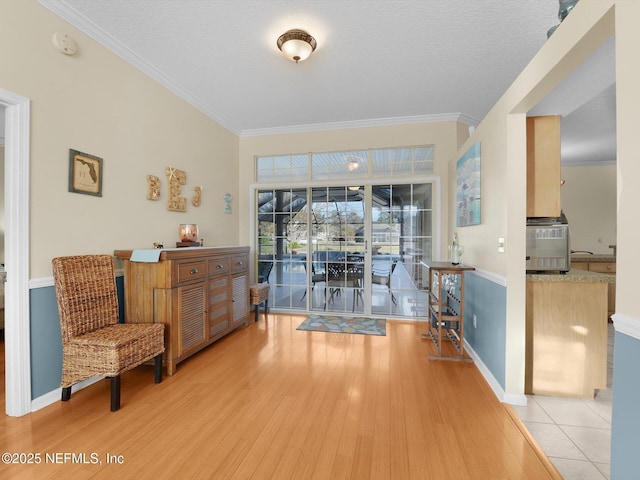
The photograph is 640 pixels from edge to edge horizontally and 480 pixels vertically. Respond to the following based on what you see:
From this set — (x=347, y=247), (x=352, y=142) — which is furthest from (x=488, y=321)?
(x=352, y=142)

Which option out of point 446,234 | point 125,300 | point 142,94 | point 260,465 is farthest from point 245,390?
point 446,234

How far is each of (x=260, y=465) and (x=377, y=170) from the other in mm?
3735

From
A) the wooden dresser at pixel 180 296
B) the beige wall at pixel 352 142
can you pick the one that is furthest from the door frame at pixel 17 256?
the beige wall at pixel 352 142

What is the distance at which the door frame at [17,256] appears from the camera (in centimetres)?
189

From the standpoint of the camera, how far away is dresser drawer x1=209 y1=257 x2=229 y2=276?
308 cm

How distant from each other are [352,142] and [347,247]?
156 cm

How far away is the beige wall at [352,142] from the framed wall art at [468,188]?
69cm

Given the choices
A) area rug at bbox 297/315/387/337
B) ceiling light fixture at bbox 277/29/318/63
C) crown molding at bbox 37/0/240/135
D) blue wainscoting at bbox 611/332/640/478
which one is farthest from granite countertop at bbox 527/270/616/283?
crown molding at bbox 37/0/240/135

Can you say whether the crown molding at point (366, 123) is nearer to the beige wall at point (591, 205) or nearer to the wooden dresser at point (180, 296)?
the wooden dresser at point (180, 296)

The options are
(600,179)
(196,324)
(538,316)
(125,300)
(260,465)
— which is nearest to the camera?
(260,465)

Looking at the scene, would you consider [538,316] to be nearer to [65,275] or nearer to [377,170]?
[377,170]

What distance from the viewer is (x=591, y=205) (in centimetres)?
538

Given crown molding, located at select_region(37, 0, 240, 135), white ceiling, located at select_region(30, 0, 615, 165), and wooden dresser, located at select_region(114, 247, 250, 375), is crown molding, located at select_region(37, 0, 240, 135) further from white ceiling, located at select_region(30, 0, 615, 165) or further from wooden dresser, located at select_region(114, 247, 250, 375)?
wooden dresser, located at select_region(114, 247, 250, 375)

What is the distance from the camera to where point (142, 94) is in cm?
288
